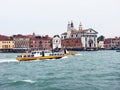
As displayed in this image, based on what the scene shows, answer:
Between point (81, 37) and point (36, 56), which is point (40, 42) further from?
point (36, 56)

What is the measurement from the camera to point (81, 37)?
108188mm

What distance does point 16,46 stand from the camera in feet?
331

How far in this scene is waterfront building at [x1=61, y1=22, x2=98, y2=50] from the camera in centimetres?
10844

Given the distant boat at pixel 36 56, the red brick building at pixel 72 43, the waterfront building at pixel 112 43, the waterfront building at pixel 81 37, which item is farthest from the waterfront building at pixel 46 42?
the distant boat at pixel 36 56

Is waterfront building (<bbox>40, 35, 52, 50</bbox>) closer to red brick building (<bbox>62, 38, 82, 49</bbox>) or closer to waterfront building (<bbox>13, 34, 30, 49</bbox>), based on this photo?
waterfront building (<bbox>13, 34, 30, 49</bbox>)

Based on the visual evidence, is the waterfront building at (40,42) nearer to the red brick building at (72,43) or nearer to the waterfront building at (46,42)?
the waterfront building at (46,42)

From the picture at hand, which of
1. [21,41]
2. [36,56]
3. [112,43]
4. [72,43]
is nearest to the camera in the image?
[36,56]

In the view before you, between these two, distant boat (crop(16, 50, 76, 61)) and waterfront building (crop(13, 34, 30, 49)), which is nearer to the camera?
distant boat (crop(16, 50, 76, 61))

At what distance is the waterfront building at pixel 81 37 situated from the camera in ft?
356

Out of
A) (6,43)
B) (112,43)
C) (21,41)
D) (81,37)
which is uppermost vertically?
(81,37)

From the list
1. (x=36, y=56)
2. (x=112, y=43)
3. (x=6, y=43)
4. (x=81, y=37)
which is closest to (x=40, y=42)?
(x=6, y=43)

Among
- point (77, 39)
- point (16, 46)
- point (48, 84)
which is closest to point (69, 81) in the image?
point (48, 84)

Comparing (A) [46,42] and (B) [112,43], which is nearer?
(A) [46,42]

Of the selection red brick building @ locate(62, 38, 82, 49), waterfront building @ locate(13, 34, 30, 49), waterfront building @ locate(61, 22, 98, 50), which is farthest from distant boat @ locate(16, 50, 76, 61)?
red brick building @ locate(62, 38, 82, 49)
